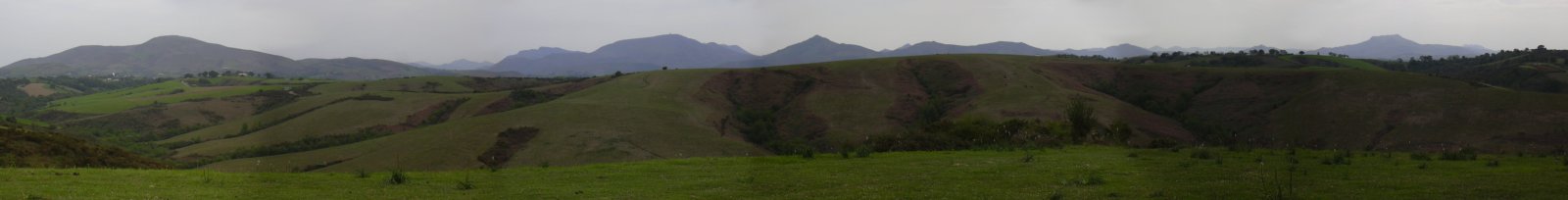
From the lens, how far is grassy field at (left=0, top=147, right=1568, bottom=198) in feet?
61.2

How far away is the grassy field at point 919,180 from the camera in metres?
18.6

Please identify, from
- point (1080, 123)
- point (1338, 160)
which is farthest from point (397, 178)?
point (1080, 123)

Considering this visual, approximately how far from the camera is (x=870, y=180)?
23.0 metres

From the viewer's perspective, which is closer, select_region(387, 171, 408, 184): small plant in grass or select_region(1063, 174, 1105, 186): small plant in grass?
select_region(1063, 174, 1105, 186): small plant in grass

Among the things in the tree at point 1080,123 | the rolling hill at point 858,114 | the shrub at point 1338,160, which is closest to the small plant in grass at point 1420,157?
the shrub at point 1338,160

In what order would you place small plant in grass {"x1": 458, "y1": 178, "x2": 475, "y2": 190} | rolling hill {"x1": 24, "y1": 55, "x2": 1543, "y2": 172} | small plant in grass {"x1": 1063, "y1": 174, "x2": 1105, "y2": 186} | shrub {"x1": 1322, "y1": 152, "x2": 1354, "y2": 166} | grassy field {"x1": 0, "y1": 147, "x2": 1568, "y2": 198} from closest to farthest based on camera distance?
grassy field {"x1": 0, "y1": 147, "x2": 1568, "y2": 198}, small plant in grass {"x1": 1063, "y1": 174, "x2": 1105, "y2": 186}, small plant in grass {"x1": 458, "y1": 178, "x2": 475, "y2": 190}, shrub {"x1": 1322, "y1": 152, "x2": 1354, "y2": 166}, rolling hill {"x1": 24, "y1": 55, "x2": 1543, "y2": 172}

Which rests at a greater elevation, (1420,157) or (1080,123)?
(1420,157)

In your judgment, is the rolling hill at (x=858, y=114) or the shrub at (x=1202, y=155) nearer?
the shrub at (x=1202, y=155)

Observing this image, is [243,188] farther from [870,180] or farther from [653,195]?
[870,180]

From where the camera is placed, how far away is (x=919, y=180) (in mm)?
22703

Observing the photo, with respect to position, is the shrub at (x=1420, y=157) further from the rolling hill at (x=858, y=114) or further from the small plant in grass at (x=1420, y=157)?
the rolling hill at (x=858, y=114)

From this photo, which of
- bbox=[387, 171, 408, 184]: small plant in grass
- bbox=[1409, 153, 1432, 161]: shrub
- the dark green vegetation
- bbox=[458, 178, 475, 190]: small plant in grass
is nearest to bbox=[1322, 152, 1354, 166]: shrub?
bbox=[1409, 153, 1432, 161]: shrub

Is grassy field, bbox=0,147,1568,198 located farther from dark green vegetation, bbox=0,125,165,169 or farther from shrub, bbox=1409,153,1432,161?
dark green vegetation, bbox=0,125,165,169

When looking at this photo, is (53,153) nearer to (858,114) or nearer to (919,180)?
(919,180)
